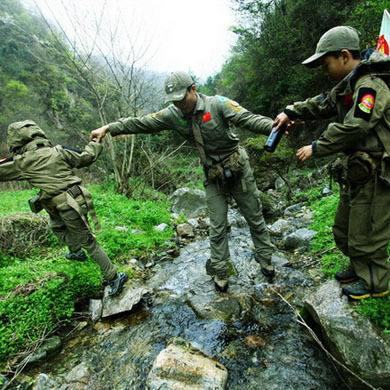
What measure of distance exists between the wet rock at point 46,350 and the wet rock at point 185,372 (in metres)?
1.45

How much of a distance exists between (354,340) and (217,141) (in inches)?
92.8

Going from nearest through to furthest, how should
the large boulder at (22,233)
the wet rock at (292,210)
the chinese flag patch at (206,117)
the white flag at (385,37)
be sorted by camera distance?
the white flag at (385,37) → the chinese flag patch at (206,117) → the large boulder at (22,233) → the wet rock at (292,210)

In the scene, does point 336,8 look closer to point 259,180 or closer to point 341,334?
point 259,180

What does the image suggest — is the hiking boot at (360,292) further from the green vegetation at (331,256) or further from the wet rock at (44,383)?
the wet rock at (44,383)

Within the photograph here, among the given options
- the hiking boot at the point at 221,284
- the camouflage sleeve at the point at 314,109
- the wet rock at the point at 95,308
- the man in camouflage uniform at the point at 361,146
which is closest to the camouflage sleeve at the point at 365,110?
the man in camouflage uniform at the point at 361,146

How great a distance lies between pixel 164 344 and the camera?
116 inches

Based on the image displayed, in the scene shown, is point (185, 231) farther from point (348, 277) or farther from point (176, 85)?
point (348, 277)

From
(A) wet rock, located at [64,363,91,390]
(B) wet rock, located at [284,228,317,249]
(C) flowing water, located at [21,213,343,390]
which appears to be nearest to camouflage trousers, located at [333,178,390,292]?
(C) flowing water, located at [21,213,343,390]

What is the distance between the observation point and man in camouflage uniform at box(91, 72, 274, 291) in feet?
10.2

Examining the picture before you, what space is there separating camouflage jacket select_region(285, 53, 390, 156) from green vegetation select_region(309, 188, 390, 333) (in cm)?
128

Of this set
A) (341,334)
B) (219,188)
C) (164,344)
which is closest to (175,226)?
(219,188)

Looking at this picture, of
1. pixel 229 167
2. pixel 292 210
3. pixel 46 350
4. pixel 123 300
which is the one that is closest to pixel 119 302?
pixel 123 300

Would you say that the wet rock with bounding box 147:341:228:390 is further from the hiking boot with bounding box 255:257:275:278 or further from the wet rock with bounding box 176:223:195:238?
the wet rock with bounding box 176:223:195:238

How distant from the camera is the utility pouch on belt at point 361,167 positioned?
2.06m
